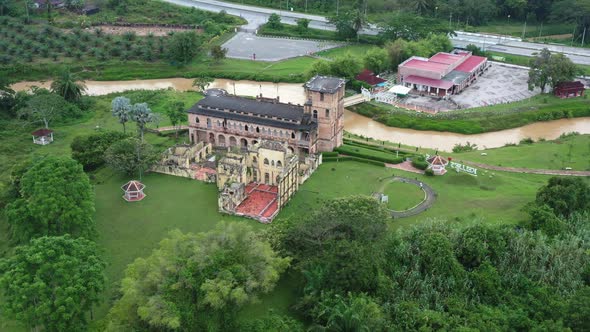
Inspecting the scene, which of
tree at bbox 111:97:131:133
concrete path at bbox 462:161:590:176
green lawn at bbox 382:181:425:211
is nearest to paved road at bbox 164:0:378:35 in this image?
tree at bbox 111:97:131:133

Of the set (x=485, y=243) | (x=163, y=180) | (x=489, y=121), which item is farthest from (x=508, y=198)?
(x=163, y=180)

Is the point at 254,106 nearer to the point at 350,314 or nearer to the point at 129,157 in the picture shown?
the point at 129,157

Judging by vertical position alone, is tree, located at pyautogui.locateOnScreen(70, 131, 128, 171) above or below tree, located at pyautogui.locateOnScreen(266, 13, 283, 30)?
below

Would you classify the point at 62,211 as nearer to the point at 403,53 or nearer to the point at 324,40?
the point at 403,53

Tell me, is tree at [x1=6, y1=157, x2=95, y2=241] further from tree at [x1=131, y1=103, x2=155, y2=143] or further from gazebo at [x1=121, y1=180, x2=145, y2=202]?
tree at [x1=131, y1=103, x2=155, y2=143]

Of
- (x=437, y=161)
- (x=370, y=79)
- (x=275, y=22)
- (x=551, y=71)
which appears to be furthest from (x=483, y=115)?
(x=275, y=22)
